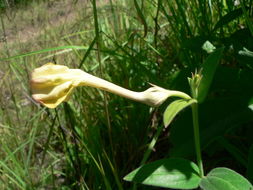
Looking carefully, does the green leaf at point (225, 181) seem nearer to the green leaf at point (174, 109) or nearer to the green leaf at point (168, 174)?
the green leaf at point (168, 174)

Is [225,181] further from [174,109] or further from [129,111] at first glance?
[129,111]

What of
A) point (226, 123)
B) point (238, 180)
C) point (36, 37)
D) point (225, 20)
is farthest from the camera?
point (36, 37)

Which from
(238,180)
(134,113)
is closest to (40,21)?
(134,113)

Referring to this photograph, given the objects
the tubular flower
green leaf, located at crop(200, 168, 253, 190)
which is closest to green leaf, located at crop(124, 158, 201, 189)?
green leaf, located at crop(200, 168, 253, 190)

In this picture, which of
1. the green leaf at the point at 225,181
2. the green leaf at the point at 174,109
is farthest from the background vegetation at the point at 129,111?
the green leaf at the point at 174,109

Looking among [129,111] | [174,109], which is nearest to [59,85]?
[174,109]

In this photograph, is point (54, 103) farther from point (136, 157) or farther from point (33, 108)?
point (33, 108)
